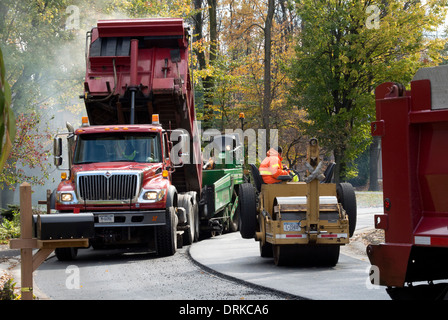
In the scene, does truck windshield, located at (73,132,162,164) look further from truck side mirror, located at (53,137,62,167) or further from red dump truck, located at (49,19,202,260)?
truck side mirror, located at (53,137,62,167)

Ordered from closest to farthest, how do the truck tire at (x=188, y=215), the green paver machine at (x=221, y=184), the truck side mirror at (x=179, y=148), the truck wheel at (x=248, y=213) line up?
the truck wheel at (x=248, y=213), the truck side mirror at (x=179, y=148), the truck tire at (x=188, y=215), the green paver machine at (x=221, y=184)

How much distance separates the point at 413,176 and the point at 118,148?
9621mm

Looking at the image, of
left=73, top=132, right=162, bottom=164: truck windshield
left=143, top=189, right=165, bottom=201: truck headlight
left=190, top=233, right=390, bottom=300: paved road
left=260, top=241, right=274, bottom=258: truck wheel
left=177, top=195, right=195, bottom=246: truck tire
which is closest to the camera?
left=190, top=233, right=390, bottom=300: paved road

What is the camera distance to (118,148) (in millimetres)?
15828

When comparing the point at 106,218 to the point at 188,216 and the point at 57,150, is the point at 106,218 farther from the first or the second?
the point at 188,216

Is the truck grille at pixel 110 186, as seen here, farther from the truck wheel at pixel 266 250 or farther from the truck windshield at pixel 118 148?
the truck wheel at pixel 266 250

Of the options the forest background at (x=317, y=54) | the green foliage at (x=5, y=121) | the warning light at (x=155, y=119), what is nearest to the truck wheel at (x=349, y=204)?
the warning light at (x=155, y=119)

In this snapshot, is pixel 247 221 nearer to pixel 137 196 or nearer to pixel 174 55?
pixel 137 196

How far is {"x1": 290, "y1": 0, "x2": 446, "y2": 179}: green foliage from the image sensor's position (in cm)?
2834

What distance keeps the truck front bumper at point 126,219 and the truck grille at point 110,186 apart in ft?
1.07

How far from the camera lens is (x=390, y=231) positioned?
721 centimetres

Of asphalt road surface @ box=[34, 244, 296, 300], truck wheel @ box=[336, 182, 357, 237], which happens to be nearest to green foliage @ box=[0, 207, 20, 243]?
asphalt road surface @ box=[34, 244, 296, 300]

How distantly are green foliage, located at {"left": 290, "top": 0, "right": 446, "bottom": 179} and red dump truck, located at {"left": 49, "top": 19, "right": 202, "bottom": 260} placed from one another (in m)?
11.9

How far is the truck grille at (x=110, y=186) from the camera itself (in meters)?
14.7
